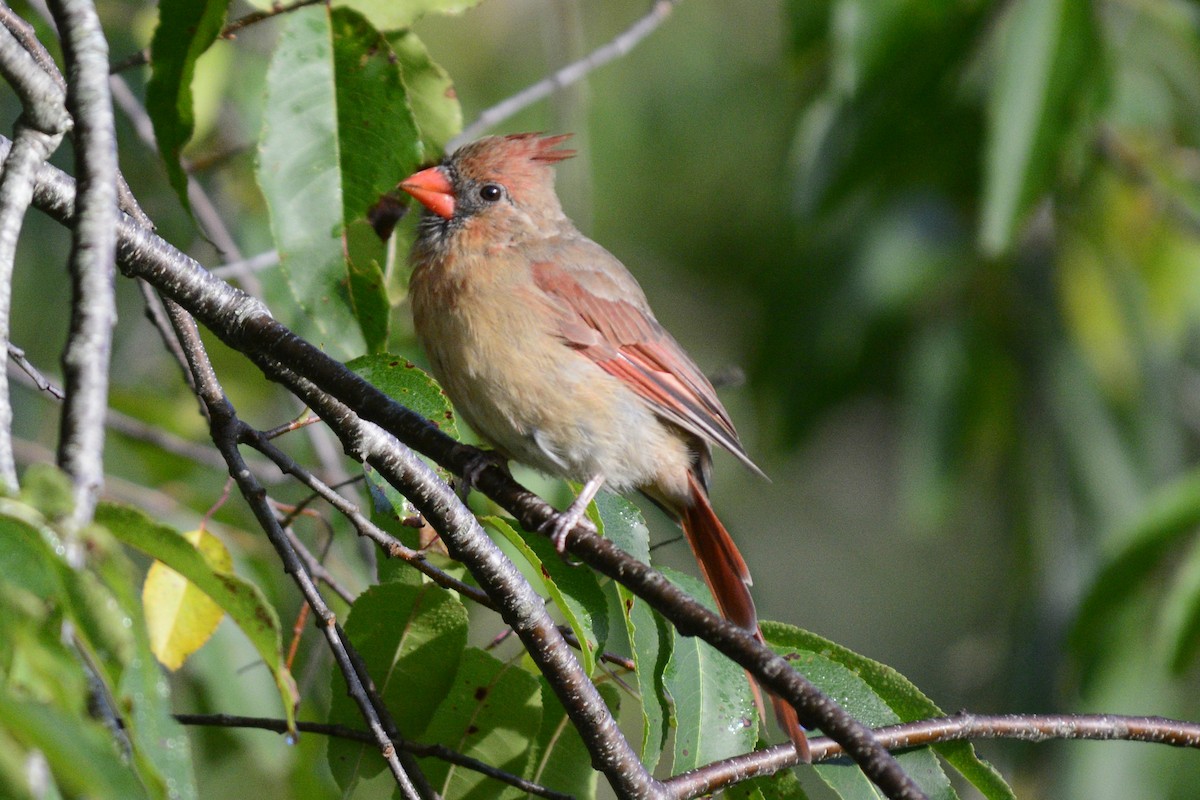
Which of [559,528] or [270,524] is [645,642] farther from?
[270,524]

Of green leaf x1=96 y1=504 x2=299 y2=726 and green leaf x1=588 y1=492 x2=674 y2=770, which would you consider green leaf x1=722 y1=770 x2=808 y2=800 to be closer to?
green leaf x1=588 y1=492 x2=674 y2=770

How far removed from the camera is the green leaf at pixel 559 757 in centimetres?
227

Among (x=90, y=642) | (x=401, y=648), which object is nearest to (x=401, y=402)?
(x=401, y=648)

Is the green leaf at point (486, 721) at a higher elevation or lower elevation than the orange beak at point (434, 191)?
lower

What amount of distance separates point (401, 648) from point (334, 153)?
37.1 inches

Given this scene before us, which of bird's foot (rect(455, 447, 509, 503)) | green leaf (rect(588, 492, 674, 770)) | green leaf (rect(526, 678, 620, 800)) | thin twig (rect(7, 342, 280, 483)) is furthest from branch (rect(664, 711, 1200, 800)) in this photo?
thin twig (rect(7, 342, 280, 483))

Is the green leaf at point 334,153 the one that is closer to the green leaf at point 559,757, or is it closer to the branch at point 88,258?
the green leaf at point 559,757

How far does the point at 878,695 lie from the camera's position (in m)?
2.32

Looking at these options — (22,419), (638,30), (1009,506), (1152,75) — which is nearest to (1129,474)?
(1009,506)

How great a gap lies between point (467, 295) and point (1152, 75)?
11.6 ft

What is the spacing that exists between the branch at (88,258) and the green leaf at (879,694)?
54.5 inches

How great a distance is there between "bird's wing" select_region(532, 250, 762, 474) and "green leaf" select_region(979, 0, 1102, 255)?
88cm

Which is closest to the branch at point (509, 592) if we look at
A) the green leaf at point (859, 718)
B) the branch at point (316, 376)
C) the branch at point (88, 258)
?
the branch at point (316, 376)

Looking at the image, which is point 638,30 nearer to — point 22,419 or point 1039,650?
point 22,419
